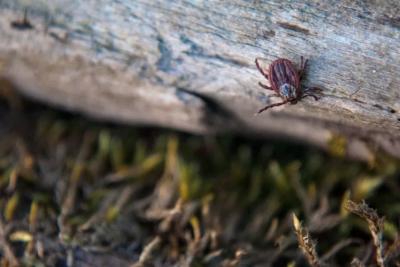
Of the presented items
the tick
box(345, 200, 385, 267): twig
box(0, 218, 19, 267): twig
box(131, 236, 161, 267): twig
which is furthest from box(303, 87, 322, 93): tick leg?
box(0, 218, 19, 267): twig

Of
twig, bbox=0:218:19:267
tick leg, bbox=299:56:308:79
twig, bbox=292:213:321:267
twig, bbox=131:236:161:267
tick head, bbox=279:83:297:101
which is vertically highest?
tick leg, bbox=299:56:308:79

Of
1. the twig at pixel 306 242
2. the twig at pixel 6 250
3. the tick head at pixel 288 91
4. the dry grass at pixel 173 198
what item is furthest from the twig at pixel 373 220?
the twig at pixel 6 250

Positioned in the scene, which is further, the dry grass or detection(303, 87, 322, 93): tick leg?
the dry grass

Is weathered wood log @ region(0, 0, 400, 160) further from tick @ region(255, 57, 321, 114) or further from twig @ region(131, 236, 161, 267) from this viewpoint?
twig @ region(131, 236, 161, 267)

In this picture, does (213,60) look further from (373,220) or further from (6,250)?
(6,250)

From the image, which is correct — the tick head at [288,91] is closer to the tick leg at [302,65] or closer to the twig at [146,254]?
the tick leg at [302,65]

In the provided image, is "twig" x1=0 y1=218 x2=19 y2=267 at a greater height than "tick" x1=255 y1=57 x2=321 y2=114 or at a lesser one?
lesser
